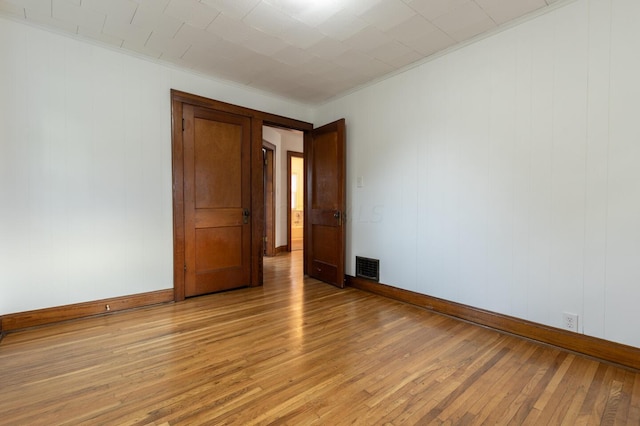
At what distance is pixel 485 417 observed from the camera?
1548 mm

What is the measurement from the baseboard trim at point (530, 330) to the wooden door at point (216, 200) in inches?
78.2

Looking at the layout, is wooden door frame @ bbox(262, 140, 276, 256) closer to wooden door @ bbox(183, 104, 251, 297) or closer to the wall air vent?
wooden door @ bbox(183, 104, 251, 297)

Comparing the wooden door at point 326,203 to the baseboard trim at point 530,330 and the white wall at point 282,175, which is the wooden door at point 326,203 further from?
the white wall at point 282,175

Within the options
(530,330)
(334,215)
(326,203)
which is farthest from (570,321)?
(326,203)

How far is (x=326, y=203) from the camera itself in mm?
4195

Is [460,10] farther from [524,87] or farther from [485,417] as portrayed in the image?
[485,417]

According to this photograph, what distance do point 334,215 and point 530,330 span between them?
2.39m

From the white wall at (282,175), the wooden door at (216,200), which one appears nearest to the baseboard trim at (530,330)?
the wooden door at (216,200)

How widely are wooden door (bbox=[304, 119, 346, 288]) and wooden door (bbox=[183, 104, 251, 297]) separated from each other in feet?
3.21

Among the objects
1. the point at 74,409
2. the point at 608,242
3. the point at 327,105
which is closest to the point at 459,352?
the point at 608,242

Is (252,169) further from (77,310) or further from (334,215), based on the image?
(77,310)

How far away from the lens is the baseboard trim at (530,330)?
2.03 m

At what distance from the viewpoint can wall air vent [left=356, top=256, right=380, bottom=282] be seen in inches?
146

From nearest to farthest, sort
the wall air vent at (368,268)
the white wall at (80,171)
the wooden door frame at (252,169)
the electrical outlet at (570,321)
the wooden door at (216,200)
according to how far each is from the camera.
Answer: the electrical outlet at (570,321) < the white wall at (80,171) < the wooden door frame at (252,169) < the wooden door at (216,200) < the wall air vent at (368,268)
